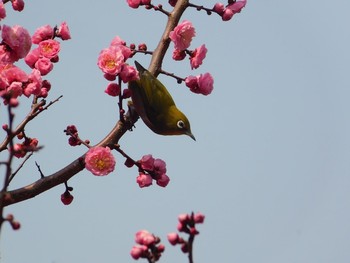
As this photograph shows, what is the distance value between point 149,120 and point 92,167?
167cm

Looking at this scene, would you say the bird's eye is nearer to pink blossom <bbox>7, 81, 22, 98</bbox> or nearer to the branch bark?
the branch bark

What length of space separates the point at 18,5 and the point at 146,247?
4.31 metres

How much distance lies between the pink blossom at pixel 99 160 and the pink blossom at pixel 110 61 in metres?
0.88

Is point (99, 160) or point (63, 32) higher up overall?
point (63, 32)

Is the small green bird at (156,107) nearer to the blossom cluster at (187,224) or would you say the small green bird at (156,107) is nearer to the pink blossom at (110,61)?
the pink blossom at (110,61)

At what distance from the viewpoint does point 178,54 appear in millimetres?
6723

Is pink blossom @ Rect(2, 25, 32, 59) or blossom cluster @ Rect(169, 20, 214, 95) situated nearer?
pink blossom @ Rect(2, 25, 32, 59)

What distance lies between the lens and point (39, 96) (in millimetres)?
6055

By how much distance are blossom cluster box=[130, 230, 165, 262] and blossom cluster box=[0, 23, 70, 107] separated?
2375 millimetres

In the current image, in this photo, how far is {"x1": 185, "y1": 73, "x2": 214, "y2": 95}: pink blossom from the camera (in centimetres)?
645

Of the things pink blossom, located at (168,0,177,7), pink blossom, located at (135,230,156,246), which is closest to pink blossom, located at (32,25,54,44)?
pink blossom, located at (168,0,177,7)

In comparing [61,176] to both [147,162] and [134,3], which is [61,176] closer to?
[147,162]

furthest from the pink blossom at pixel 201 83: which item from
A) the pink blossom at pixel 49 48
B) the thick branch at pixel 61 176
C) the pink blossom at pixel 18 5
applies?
the pink blossom at pixel 18 5

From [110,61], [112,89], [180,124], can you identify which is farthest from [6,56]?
[180,124]
